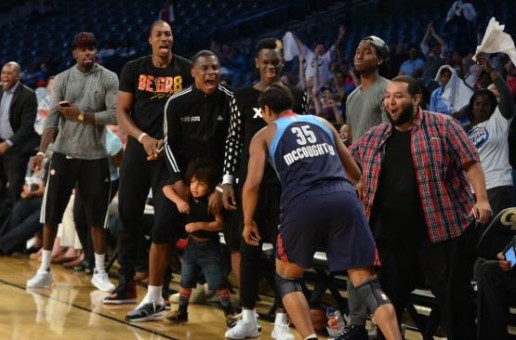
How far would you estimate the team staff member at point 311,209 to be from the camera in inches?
208

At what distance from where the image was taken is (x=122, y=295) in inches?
302

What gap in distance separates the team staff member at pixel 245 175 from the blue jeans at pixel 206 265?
612mm

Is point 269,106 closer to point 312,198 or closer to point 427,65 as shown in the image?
point 312,198

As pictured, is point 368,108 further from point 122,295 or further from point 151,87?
point 122,295

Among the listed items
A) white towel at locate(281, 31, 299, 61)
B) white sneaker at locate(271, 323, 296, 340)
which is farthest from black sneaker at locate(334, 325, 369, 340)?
white towel at locate(281, 31, 299, 61)

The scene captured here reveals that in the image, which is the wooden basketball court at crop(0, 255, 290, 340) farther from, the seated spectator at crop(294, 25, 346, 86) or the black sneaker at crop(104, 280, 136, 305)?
the seated spectator at crop(294, 25, 346, 86)

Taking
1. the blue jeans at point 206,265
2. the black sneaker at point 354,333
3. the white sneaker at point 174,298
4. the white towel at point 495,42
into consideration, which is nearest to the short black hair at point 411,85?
the white towel at point 495,42

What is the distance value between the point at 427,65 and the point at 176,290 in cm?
427

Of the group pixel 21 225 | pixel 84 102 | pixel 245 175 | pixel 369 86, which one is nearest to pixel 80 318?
pixel 245 175

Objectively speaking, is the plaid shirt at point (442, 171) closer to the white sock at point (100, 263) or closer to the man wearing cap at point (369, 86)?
the man wearing cap at point (369, 86)

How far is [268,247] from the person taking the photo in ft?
24.9

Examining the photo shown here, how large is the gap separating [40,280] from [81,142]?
121cm

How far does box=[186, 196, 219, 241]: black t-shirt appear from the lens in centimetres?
704

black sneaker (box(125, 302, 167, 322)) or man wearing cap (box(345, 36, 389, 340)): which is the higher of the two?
man wearing cap (box(345, 36, 389, 340))
